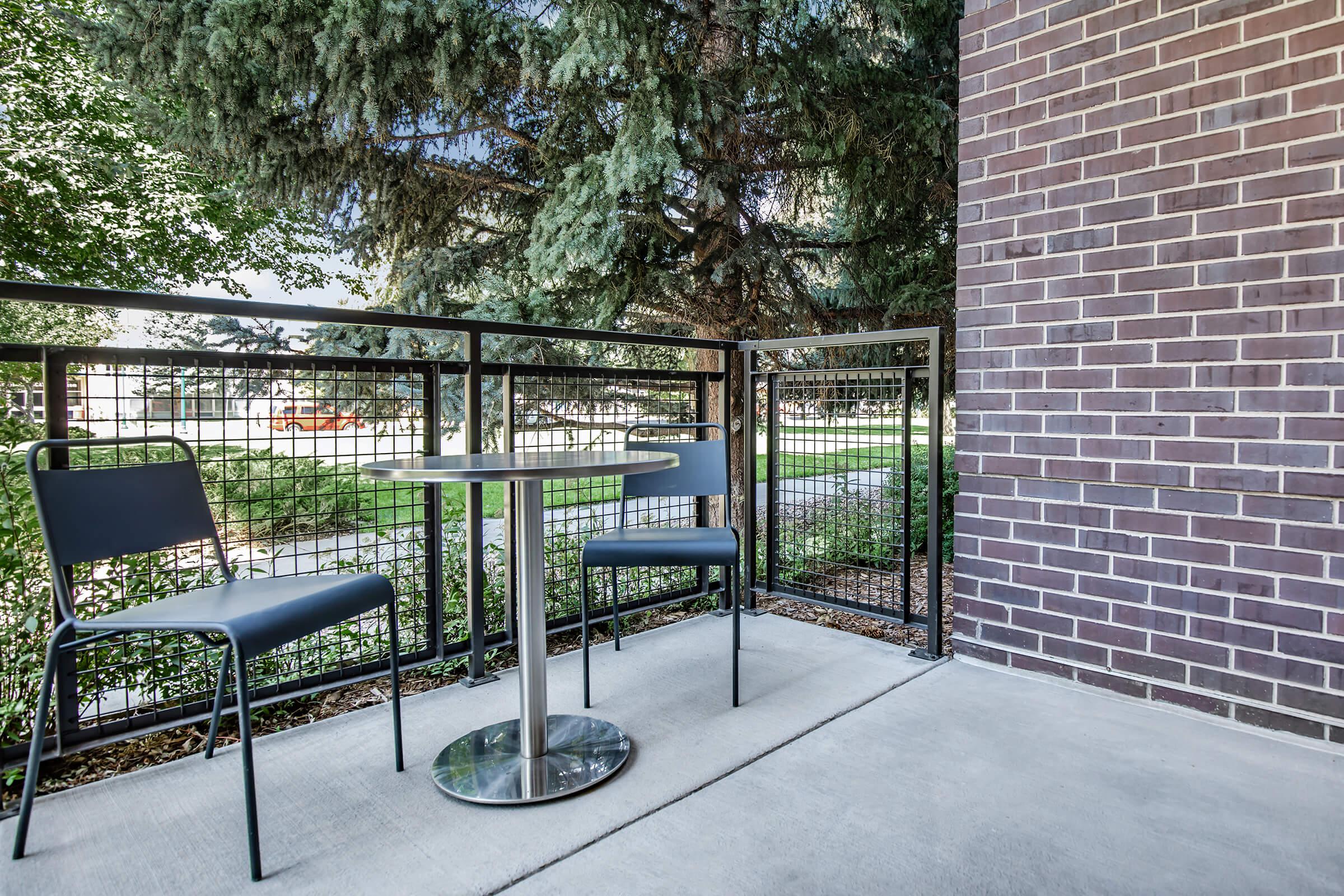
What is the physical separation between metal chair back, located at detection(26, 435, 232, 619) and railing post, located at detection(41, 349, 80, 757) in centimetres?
5

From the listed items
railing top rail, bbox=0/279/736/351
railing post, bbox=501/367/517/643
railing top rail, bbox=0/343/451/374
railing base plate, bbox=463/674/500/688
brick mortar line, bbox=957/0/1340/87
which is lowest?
railing base plate, bbox=463/674/500/688

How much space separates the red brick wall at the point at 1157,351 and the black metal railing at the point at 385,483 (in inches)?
12.3

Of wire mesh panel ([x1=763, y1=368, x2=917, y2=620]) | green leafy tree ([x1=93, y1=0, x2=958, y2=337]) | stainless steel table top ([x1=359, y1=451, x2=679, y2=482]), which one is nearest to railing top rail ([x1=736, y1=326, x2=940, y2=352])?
wire mesh panel ([x1=763, y1=368, x2=917, y2=620])

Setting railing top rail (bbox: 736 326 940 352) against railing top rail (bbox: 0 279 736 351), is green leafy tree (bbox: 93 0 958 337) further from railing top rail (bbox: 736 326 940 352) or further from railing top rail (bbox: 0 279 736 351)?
railing top rail (bbox: 0 279 736 351)

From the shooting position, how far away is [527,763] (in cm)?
179

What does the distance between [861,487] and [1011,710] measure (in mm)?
1340

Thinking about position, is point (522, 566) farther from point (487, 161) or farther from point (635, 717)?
point (487, 161)

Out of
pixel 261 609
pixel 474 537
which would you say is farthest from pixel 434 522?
pixel 261 609

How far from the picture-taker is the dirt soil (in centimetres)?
191

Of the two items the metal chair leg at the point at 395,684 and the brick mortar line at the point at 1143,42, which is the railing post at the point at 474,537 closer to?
the metal chair leg at the point at 395,684

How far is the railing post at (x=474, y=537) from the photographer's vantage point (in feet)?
7.79

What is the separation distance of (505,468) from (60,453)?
117 cm

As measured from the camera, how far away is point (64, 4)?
7.59 metres

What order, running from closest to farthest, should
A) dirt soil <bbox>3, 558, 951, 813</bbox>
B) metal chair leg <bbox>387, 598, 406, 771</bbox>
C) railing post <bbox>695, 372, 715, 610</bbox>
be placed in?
metal chair leg <bbox>387, 598, 406, 771</bbox>, dirt soil <bbox>3, 558, 951, 813</bbox>, railing post <bbox>695, 372, 715, 610</bbox>
